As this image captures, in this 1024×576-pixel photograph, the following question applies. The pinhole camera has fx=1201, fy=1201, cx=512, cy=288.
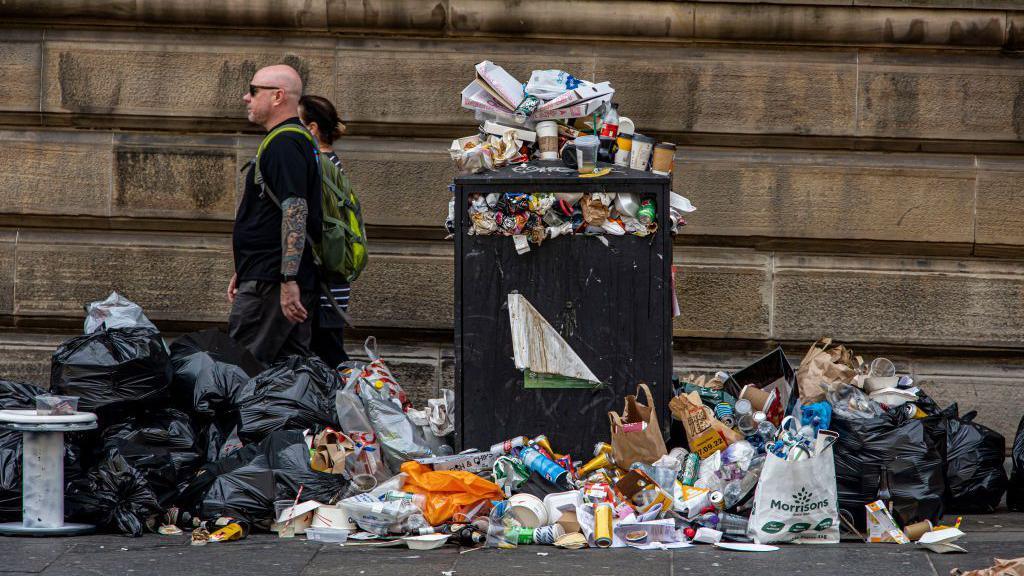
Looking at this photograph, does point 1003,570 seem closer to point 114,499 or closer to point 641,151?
point 641,151

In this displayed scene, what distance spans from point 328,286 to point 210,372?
2.44 feet

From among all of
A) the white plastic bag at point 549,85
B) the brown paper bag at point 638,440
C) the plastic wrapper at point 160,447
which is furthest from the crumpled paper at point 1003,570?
the plastic wrapper at point 160,447

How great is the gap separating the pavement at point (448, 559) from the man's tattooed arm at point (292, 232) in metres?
1.35

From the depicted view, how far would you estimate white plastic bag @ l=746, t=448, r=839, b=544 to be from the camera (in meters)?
4.24

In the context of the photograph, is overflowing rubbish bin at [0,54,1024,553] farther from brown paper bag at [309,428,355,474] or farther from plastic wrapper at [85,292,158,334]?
plastic wrapper at [85,292,158,334]

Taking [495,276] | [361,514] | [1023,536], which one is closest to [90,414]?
[361,514]

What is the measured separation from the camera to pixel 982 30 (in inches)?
251

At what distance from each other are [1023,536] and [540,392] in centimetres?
194

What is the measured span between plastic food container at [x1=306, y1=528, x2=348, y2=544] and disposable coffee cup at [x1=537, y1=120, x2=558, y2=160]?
172 cm

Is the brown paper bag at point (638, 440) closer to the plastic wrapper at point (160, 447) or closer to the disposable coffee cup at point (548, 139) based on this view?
the disposable coffee cup at point (548, 139)

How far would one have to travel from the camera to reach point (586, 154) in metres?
4.87

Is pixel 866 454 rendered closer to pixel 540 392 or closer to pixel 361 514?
pixel 540 392

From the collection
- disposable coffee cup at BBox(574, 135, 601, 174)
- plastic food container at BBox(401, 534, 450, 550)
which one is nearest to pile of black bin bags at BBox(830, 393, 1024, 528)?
disposable coffee cup at BBox(574, 135, 601, 174)

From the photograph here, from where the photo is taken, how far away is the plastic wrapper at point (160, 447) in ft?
15.3
